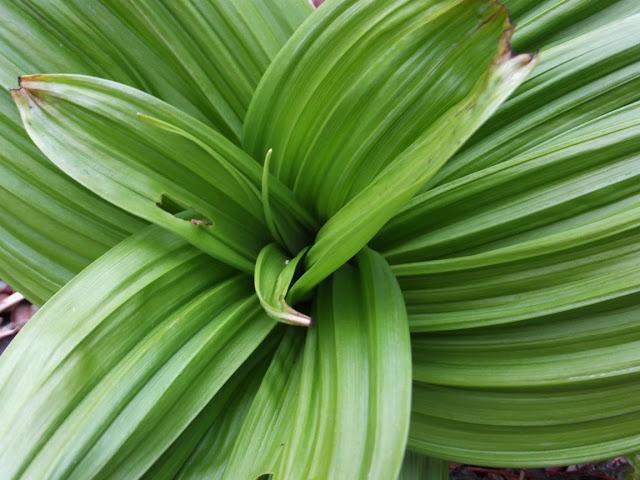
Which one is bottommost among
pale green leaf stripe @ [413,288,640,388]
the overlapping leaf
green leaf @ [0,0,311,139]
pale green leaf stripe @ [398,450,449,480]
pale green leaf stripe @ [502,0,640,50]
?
pale green leaf stripe @ [398,450,449,480]

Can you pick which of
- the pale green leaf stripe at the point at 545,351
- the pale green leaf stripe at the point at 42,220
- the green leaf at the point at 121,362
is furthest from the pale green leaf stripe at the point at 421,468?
the pale green leaf stripe at the point at 42,220

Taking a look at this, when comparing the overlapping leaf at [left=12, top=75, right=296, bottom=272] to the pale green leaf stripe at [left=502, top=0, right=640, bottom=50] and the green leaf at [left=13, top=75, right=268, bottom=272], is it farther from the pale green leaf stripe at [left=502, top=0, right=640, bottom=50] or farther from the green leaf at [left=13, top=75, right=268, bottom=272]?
the pale green leaf stripe at [left=502, top=0, right=640, bottom=50]

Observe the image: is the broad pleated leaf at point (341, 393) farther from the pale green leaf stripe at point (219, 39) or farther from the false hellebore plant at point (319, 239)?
the pale green leaf stripe at point (219, 39)

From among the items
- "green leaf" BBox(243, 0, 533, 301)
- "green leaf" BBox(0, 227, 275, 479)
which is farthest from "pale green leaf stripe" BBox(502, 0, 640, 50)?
"green leaf" BBox(0, 227, 275, 479)

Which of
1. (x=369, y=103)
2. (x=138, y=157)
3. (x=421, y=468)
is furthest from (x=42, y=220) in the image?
(x=421, y=468)

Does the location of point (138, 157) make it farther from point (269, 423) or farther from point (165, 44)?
point (269, 423)

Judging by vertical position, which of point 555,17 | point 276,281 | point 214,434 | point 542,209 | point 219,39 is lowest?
point 214,434
